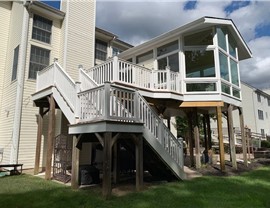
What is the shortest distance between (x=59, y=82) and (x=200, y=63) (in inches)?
251

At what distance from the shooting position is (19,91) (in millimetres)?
10766

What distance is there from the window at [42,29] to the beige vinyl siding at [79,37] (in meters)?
1.03

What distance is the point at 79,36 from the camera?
42.3 ft

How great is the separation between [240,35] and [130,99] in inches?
346

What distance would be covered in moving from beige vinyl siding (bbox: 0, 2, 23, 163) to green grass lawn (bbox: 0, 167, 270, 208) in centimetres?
366

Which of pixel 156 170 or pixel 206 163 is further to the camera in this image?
pixel 206 163

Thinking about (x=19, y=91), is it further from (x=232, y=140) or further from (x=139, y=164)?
(x=232, y=140)

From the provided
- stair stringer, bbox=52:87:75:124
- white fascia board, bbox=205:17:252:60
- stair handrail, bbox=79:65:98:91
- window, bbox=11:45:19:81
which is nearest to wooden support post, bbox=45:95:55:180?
stair stringer, bbox=52:87:75:124

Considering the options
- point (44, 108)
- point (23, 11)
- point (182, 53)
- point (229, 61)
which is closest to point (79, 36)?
point (23, 11)

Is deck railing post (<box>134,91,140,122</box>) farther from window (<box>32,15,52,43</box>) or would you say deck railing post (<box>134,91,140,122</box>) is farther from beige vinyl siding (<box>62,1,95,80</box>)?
window (<box>32,15,52,43</box>)

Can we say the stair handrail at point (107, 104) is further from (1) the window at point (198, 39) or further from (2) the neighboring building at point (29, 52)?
(1) the window at point (198, 39)

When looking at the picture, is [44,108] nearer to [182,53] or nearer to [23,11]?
[23,11]

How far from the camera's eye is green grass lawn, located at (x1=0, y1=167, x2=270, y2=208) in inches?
211

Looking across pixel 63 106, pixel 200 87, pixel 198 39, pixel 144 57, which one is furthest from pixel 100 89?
pixel 144 57
